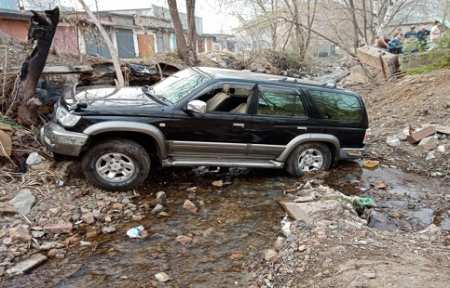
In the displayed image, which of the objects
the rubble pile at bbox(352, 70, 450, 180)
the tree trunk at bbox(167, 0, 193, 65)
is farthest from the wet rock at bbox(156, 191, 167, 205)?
the tree trunk at bbox(167, 0, 193, 65)

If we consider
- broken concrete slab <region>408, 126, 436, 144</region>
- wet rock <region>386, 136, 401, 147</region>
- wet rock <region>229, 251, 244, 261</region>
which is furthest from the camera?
wet rock <region>386, 136, 401, 147</region>

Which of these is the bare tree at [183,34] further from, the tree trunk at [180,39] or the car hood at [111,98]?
the car hood at [111,98]

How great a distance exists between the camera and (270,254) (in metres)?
4.16

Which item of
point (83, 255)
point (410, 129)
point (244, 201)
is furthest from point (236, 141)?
point (410, 129)

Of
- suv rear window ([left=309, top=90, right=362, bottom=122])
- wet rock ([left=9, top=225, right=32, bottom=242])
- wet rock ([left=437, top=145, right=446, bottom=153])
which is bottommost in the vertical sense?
wet rock ([left=437, top=145, right=446, bottom=153])

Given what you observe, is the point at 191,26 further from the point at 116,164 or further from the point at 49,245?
the point at 49,245

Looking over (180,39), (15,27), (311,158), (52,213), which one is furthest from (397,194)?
(15,27)

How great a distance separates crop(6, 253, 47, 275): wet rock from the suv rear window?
4.72m

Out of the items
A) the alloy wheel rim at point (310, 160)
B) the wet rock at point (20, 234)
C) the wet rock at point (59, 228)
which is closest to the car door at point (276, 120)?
the alloy wheel rim at point (310, 160)

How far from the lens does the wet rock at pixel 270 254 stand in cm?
407

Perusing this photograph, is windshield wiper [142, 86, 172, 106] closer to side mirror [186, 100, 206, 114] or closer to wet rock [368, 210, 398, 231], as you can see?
side mirror [186, 100, 206, 114]

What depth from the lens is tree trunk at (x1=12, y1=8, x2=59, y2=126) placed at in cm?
658

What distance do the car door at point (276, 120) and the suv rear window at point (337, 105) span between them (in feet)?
1.02

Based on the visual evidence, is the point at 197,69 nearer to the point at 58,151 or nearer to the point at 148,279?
the point at 58,151
